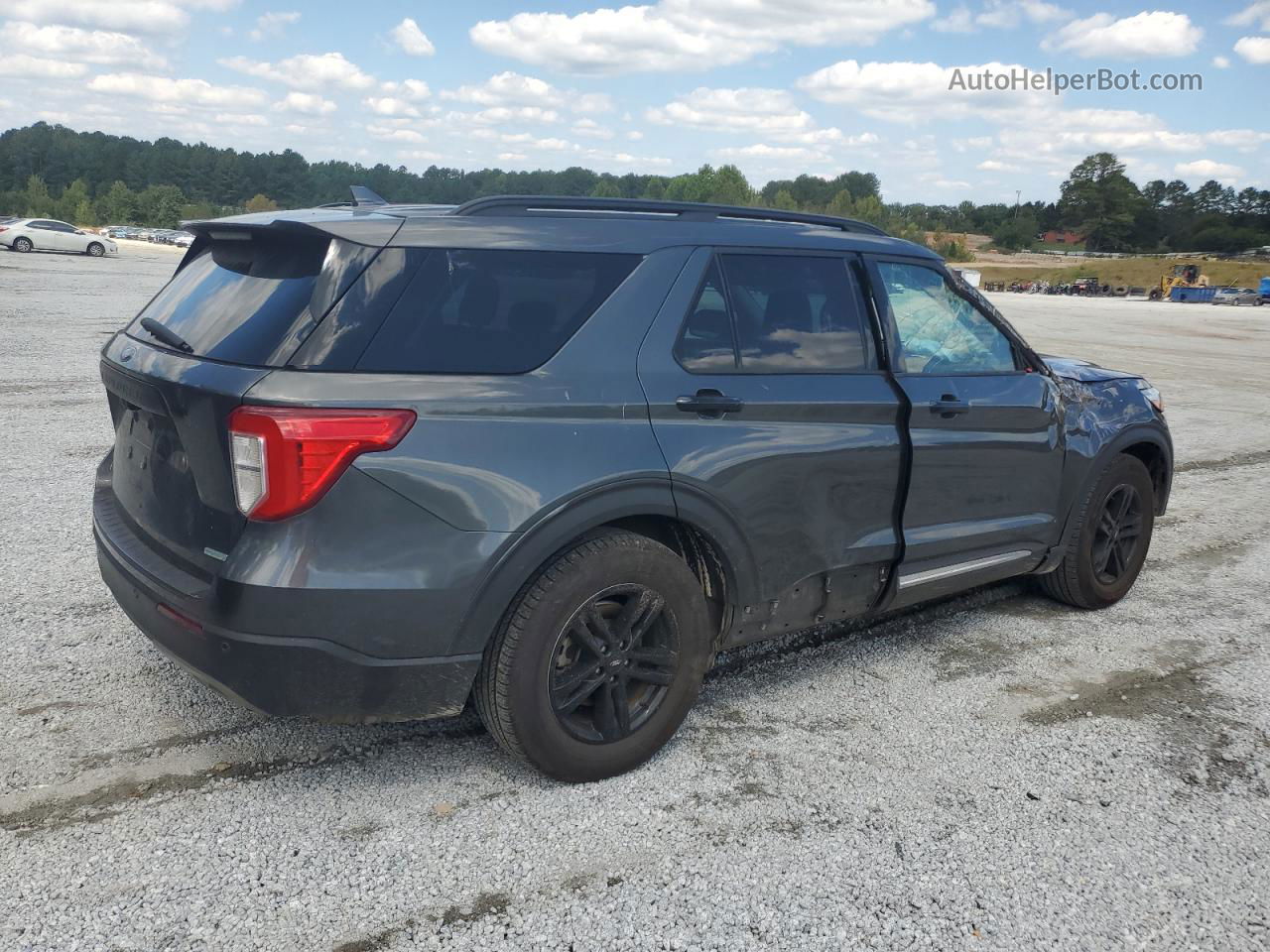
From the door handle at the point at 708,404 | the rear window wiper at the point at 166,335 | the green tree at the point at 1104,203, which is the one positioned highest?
the green tree at the point at 1104,203

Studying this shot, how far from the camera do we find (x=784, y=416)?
362cm

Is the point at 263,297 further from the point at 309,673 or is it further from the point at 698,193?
the point at 698,193

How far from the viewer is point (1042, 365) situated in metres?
4.79

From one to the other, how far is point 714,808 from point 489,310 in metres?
1.66

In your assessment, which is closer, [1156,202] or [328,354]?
[328,354]

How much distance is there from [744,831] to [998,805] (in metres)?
0.85

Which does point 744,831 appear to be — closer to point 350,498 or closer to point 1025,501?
point 350,498

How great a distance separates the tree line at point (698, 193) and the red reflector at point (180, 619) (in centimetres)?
10917

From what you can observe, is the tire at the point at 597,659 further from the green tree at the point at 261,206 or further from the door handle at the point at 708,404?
the green tree at the point at 261,206

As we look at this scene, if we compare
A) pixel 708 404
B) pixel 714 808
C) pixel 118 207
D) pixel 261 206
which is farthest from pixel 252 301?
pixel 118 207

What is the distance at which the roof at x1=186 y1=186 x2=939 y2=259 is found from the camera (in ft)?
10.1

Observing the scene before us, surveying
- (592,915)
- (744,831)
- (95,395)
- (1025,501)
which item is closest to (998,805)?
(744,831)

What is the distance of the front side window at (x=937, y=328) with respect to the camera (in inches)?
164

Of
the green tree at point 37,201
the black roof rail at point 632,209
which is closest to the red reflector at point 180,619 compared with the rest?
the black roof rail at point 632,209
